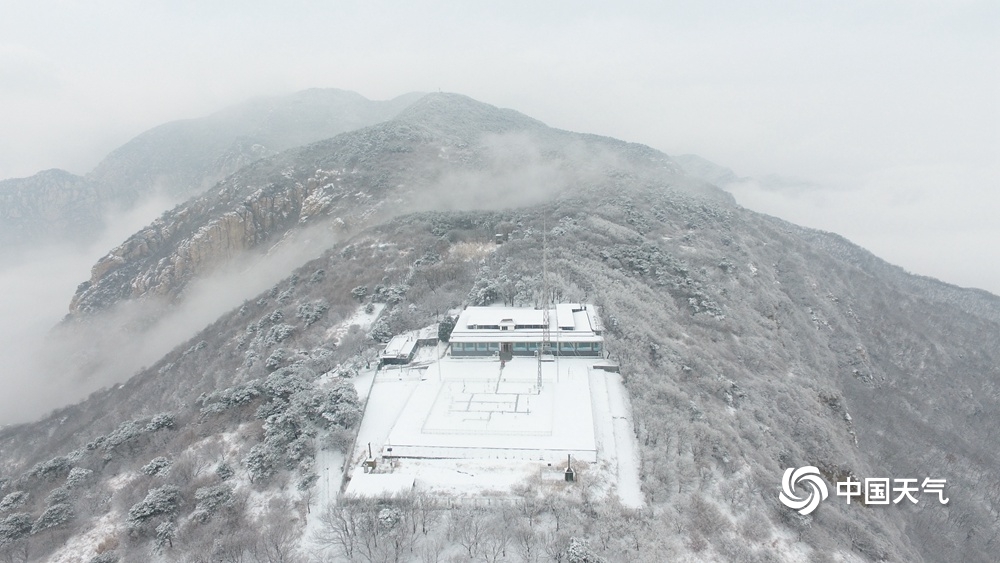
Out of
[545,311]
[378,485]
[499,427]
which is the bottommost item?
[378,485]

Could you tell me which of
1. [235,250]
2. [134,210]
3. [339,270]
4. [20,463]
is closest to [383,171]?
[235,250]

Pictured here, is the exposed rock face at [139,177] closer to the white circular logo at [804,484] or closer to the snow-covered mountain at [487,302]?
the snow-covered mountain at [487,302]

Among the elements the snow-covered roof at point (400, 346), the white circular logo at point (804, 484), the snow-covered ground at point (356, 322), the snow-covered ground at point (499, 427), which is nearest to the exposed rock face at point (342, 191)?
the snow-covered ground at point (356, 322)

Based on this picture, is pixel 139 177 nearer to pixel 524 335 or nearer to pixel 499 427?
pixel 524 335

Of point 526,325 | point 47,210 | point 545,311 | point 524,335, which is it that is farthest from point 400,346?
point 47,210

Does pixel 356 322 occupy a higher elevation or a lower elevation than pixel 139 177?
lower

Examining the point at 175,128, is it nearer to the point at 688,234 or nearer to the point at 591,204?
the point at 591,204

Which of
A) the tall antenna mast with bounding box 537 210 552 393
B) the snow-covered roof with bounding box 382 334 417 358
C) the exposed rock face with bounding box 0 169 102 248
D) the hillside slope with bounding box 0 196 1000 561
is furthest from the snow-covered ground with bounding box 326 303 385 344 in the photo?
the exposed rock face with bounding box 0 169 102 248
